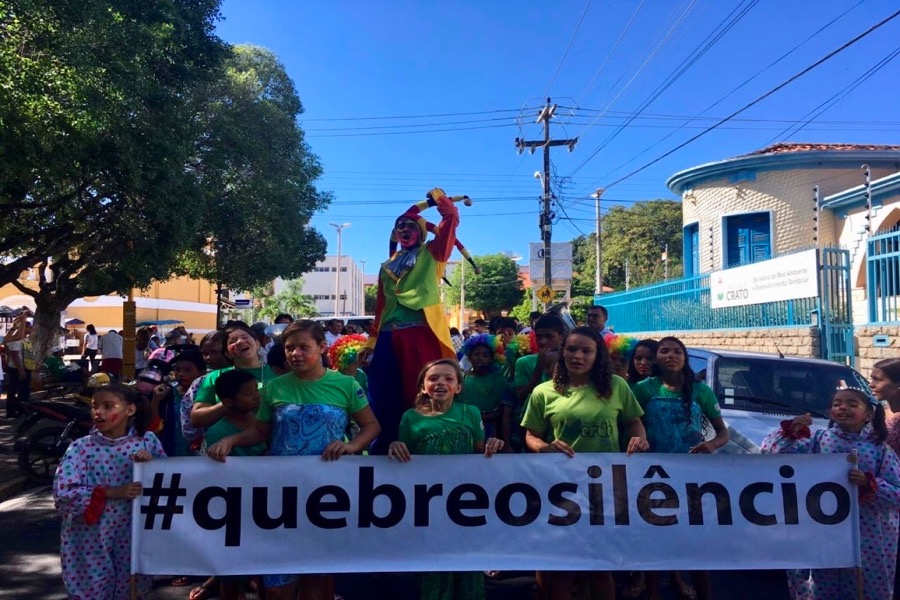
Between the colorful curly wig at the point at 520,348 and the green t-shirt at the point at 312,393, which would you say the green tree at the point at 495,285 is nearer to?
the colorful curly wig at the point at 520,348

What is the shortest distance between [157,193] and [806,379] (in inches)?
352

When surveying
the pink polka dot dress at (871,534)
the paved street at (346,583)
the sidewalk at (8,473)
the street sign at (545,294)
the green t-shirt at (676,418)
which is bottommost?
the paved street at (346,583)

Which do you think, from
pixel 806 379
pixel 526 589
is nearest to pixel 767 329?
pixel 806 379

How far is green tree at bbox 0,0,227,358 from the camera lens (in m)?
7.79

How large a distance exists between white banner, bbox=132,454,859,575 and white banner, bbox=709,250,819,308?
8.12m

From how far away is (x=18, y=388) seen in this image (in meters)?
12.7

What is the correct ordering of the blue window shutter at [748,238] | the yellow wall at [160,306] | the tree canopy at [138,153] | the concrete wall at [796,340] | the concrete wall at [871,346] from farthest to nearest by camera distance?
the yellow wall at [160,306]
the blue window shutter at [748,238]
the concrete wall at [796,340]
the concrete wall at [871,346]
the tree canopy at [138,153]

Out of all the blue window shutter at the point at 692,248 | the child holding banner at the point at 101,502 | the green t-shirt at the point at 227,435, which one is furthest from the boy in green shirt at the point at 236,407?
the blue window shutter at the point at 692,248

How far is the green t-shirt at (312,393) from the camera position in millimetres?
3617

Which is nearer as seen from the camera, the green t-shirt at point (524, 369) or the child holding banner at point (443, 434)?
the child holding banner at point (443, 434)

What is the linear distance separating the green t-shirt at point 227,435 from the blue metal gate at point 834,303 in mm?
9315

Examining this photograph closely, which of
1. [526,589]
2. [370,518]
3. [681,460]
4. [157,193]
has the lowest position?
[526,589]

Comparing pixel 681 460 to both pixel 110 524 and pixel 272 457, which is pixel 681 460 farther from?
pixel 110 524

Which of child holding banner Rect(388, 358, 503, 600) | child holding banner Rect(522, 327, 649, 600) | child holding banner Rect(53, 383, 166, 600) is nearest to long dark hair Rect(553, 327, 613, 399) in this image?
child holding banner Rect(522, 327, 649, 600)
